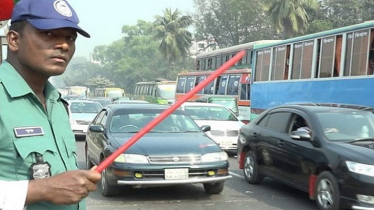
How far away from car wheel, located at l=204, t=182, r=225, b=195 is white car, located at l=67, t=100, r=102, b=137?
9323mm

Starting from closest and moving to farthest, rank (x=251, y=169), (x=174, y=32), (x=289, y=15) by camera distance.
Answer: (x=251, y=169)
(x=289, y=15)
(x=174, y=32)

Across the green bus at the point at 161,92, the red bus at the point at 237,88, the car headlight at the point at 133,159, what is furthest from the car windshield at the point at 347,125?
the green bus at the point at 161,92

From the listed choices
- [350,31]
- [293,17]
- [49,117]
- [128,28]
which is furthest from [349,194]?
[128,28]

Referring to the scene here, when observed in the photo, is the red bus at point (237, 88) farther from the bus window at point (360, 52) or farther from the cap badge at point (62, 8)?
the cap badge at point (62, 8)

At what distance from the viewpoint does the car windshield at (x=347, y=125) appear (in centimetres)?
681

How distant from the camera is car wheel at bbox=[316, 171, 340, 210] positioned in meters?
6.16

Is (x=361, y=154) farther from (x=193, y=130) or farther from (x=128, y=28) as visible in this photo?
(x=128, y=28)

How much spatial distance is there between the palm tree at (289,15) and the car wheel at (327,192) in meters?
36.1

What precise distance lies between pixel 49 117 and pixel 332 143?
204 inches

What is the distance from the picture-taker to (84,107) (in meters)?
18.6

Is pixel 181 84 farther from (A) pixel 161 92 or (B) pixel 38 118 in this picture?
(B) pixel 38 118

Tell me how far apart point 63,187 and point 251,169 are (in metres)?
7.31

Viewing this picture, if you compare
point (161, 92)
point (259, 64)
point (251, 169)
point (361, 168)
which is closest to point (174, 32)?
point (161, 92)

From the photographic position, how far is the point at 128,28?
103 meters
